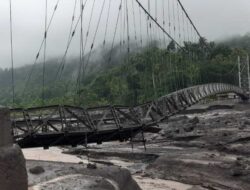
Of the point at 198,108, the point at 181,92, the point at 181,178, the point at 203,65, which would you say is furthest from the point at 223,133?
the point at 203,65

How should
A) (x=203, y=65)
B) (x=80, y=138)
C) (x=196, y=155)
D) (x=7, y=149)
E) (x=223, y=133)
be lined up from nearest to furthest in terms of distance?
(x=7, y=149) → (x=80, y=138) → (x=196, y=155) → (x=223, y=133) → (x=203, y=65)

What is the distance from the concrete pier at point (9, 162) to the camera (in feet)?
8.92

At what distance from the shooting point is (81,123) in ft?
50.6

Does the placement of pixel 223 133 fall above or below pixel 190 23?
below

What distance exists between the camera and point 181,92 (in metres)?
26.3

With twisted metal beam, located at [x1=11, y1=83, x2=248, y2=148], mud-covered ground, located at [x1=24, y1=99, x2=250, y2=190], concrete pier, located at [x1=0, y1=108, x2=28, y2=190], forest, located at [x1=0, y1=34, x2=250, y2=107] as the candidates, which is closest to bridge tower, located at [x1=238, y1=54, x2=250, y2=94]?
forest, located at [x1=0, y1=34, x2=250, y2=107]

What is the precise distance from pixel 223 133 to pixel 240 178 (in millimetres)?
13122

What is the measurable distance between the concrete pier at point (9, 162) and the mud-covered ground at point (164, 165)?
5.59 metres

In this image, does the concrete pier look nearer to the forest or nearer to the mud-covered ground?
the mud-covered ground

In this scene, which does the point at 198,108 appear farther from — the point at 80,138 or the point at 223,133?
the point at 80,138

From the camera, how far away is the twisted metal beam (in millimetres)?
13039

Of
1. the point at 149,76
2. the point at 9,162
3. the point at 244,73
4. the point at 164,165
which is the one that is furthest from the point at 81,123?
the point at 244,73

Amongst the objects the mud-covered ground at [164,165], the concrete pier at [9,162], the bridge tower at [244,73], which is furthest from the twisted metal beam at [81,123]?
the bridge tower at [244,73]

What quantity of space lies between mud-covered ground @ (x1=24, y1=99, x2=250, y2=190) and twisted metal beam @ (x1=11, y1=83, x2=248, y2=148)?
0.75 meters
